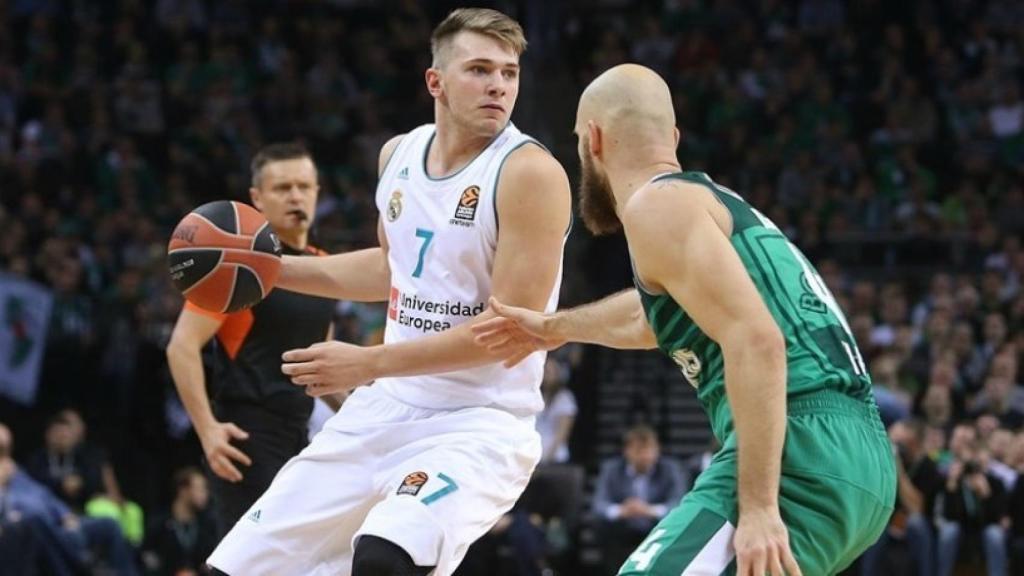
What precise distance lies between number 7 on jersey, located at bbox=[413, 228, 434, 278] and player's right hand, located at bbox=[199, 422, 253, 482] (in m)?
1.87

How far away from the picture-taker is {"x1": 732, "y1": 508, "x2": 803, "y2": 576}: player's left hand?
4.11 meters

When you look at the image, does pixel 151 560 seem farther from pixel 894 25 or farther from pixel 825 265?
pixel 894 25

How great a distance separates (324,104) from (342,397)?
13.0 metres

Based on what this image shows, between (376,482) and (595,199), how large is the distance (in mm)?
1297

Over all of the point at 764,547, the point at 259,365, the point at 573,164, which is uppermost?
the point at 573,164

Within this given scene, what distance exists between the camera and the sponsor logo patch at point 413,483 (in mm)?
5230

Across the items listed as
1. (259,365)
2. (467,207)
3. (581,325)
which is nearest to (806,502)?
(581,325)

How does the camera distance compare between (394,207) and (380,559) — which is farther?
(394,207)

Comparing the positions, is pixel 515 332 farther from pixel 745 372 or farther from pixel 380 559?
pixel 745 372

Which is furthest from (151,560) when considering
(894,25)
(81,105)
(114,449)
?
(894,25)

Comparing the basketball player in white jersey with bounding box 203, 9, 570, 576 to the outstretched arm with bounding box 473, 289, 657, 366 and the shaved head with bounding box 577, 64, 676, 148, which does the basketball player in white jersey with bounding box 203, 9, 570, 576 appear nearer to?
the outstretched arm with bounding box 473, 289, 657, 366

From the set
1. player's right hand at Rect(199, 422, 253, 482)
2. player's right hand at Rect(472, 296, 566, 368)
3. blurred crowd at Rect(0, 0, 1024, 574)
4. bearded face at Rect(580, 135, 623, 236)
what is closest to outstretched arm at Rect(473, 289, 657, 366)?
player's right hand at Rect(472, 296, 566, 368)

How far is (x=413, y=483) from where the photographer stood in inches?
207

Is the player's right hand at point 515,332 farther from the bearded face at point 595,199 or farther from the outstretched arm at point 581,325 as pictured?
the bearded face at point 595,199
